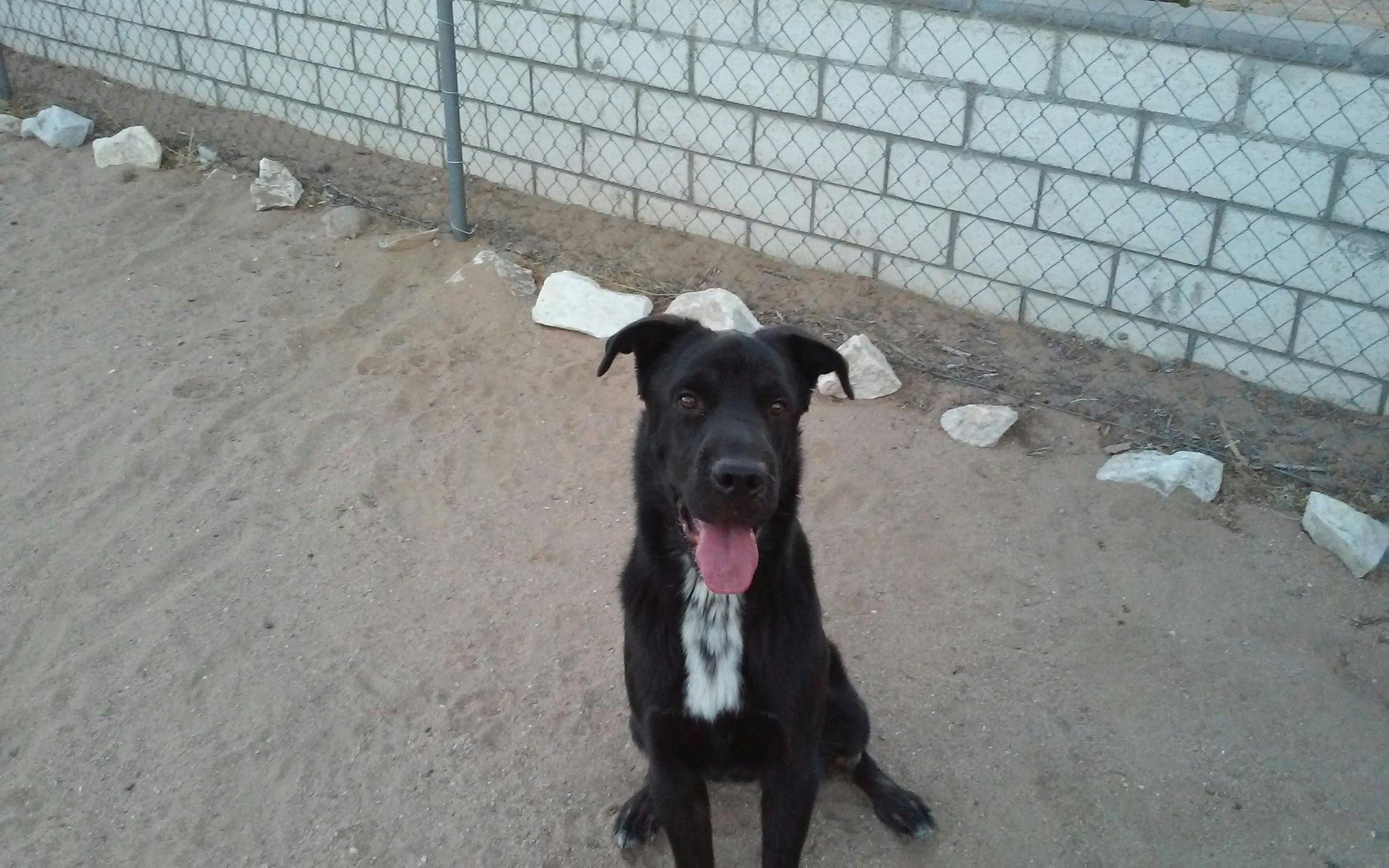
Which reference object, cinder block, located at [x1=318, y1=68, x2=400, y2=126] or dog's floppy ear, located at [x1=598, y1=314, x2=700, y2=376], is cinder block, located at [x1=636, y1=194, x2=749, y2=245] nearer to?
cinder block, located at [x1=318, y1=68, x2=400, y2=126]

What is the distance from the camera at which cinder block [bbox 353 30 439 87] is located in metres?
6.04

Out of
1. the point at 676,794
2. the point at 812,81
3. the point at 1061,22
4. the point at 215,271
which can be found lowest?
the point at 215,271

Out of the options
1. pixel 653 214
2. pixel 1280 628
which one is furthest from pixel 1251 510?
pixel 653 214

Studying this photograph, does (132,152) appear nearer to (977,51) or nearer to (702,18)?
(702,18)

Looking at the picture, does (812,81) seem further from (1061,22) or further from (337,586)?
(337,586)

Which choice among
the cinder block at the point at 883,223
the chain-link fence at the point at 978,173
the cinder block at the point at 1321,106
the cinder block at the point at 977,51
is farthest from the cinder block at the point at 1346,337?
the cinder block at the point at 883,223

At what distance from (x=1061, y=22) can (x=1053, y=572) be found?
2166mm

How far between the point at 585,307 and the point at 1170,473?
2594 mm

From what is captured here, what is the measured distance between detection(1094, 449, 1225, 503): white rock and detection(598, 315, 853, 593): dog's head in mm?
1983

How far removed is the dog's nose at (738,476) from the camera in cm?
225

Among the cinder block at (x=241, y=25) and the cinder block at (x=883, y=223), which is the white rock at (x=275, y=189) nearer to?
the cinder block at (x=241, y=25)

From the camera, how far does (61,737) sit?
316 centimetres

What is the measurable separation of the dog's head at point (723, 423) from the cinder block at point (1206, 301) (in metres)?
2.43

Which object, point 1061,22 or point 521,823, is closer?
point 521,823
